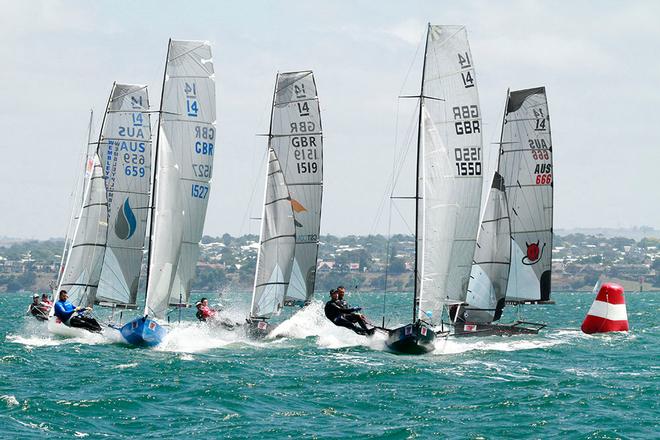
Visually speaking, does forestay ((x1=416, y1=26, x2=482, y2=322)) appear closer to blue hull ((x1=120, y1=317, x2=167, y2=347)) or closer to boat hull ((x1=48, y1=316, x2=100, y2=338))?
blue hull ((x1=120, y1=317, x2=167, y2=347))

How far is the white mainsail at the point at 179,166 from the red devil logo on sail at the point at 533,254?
38.3ft

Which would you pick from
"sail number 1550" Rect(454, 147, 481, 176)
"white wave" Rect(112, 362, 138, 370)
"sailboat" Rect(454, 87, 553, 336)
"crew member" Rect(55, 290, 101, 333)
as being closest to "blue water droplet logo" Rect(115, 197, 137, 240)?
"crew member" Rect(55, 290, 101, 333)

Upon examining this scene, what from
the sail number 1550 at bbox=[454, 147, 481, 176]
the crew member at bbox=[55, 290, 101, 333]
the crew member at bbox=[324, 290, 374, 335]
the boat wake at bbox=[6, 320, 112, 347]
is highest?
the sail number 1550 at bbox=[454, 147, 481, 176]

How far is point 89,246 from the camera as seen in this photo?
37812mm

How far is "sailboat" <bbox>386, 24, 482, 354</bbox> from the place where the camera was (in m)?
32.3

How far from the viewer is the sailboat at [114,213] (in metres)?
37.8

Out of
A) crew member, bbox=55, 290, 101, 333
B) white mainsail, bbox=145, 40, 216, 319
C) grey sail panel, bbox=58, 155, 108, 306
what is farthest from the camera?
grey sail panel, bbox=58, 155, 108, 306

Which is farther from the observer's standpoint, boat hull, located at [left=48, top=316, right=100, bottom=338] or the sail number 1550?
boat hull, located at [left=48, top=316, right=100, bottom=338]

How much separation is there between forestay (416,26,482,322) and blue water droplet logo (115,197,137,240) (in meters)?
10.1

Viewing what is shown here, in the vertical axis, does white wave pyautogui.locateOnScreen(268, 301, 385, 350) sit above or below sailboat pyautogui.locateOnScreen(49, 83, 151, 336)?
below

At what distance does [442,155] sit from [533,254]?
10.5 m

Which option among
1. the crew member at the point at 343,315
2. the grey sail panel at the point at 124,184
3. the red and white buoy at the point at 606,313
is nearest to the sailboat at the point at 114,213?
the grey sail panel at the point at 124,184

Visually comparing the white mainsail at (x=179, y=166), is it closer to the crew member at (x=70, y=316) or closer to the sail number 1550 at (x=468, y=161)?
the crew member at (x=70, y=316)

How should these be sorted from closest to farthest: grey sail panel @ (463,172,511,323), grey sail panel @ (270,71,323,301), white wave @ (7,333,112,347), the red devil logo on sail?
1. white wave @ (7,333,112,347)
2. grey sail panel @ (270,71,323,301)
3. grey sail panel @ (463,172,511,323)
4. the red devil logo on sail
